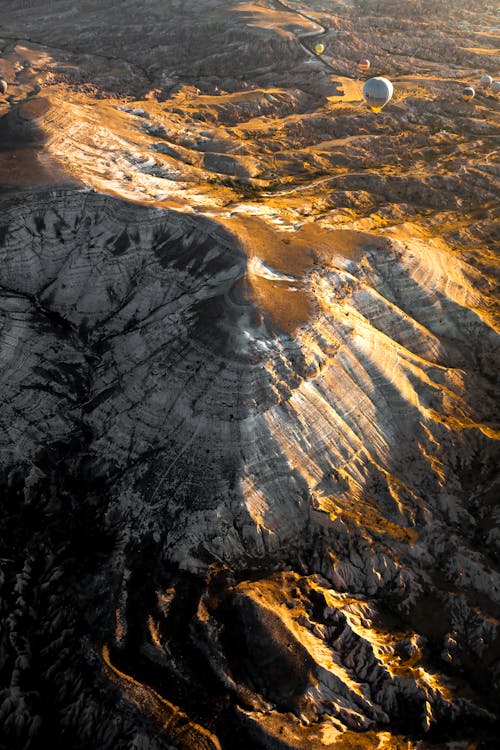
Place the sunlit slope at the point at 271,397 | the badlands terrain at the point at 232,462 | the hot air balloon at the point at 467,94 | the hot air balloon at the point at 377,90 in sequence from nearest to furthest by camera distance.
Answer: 1. the badlands terrain at the point at 232,462
2. the sunlit slope at the point at 271,397
3. the hot air balloon at the point at 377,90
4. the hot air balloon at the point at 467,94

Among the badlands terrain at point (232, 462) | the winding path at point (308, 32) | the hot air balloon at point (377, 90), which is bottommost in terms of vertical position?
the badlands terrain at point (232, 462)

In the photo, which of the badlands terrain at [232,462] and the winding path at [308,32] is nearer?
the badlands terrain at [232,462]

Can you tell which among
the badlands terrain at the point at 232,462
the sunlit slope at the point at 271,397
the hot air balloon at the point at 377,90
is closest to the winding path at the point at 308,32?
the hot air balloon at the point at 377,90

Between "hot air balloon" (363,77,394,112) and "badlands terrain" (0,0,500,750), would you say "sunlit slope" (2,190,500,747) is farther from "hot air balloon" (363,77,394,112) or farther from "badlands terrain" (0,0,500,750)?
"hot air balloon" (363,77,394,112)

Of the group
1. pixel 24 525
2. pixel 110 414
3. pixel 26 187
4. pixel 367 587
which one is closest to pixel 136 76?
pixel 26 187

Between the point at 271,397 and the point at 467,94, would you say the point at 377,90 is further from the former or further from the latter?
the point at 271,397

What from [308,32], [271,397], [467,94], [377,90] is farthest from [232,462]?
[308,32]

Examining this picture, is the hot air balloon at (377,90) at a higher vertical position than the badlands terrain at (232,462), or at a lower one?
higher

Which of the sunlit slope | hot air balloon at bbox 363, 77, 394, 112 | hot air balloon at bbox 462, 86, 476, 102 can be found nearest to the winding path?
hot air balloon at bbox 462, 86, 476, 102

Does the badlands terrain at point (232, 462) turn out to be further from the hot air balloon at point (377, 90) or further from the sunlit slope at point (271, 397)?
the hot air balloon at point (377, 90)

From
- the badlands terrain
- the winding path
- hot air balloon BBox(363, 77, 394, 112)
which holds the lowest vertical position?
the badlands terrain
